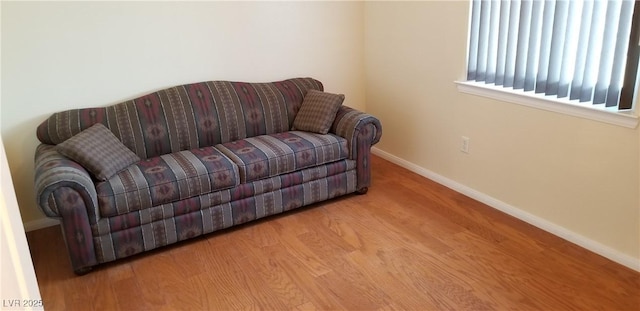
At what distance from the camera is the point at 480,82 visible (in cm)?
323

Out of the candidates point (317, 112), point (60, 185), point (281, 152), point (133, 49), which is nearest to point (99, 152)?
point (60, 185)

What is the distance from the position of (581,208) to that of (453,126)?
3.46 ft

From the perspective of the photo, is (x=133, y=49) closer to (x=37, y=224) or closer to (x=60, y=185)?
(x=60, y=185)

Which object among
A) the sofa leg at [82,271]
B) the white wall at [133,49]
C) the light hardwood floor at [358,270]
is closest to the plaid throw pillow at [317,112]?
the white wall at [133,49]

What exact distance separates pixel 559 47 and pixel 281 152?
5.70ft

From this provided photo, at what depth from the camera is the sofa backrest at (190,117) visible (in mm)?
3035

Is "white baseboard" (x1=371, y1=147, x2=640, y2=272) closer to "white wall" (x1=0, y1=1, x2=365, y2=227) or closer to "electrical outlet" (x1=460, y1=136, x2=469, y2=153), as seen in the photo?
"electrical outlet" (x1=460, y1=136, x2=469, y2=153)

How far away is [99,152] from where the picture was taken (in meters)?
2.69

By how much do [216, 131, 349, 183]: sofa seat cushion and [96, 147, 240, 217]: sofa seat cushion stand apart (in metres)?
0.10

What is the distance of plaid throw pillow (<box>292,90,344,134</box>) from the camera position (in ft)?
11.1

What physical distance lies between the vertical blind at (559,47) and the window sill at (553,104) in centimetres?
5

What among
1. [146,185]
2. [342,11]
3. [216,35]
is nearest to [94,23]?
[216,35]

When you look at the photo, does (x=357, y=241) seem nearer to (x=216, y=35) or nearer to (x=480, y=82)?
(x=480, y=82)

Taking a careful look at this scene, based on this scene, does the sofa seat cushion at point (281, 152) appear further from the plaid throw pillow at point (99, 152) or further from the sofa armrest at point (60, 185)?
the sofa armrest at point (60, 185)
